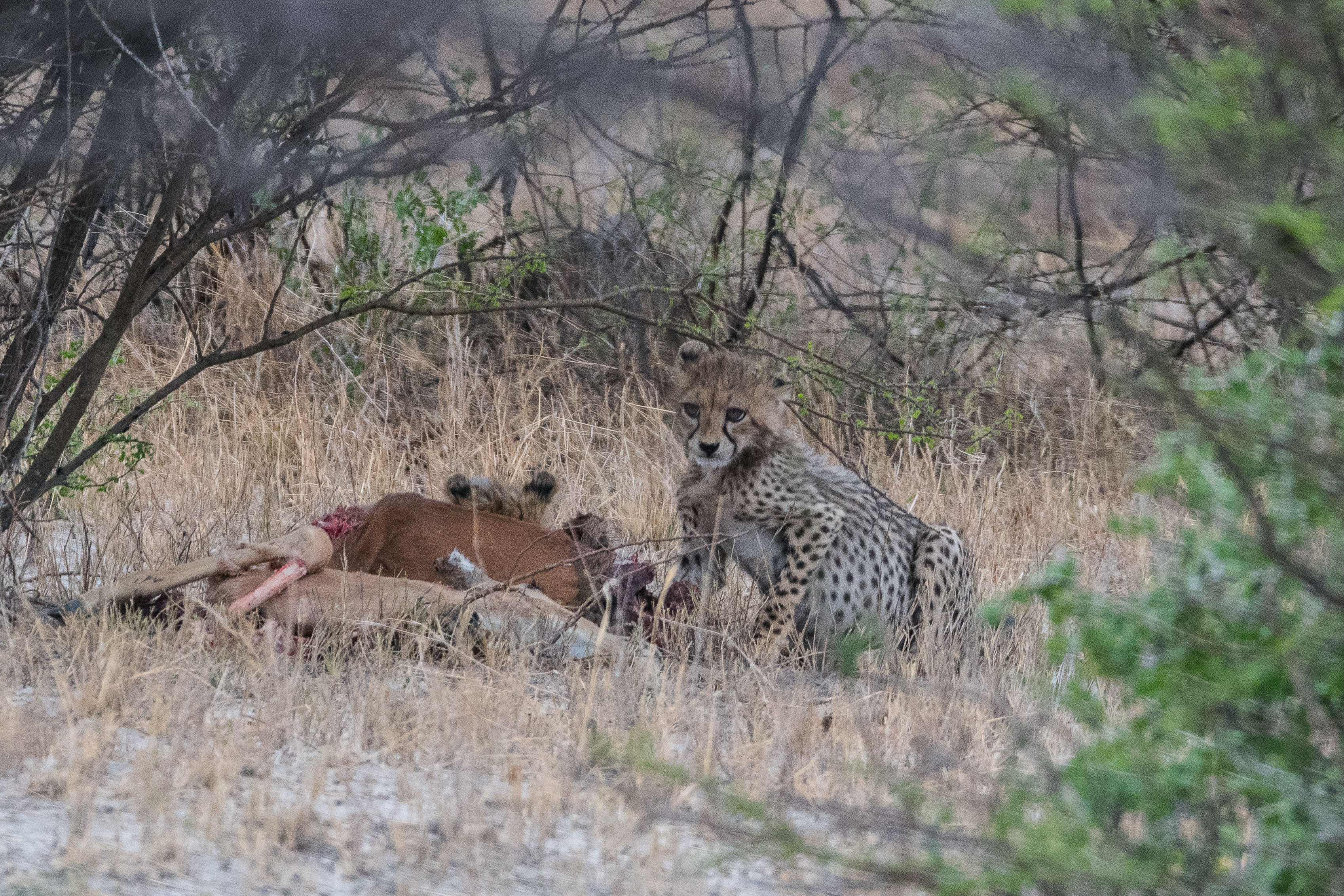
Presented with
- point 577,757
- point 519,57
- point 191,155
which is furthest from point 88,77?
point 577,757

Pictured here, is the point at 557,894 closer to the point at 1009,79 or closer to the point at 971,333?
the point at 1009,79

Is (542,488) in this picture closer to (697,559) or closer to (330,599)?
(697,559)

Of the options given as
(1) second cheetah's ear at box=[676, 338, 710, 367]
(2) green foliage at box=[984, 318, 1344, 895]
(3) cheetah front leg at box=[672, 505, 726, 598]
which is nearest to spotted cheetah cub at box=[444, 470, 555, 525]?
(3) cheetah front leg at box=[672, 505, 726, 598]

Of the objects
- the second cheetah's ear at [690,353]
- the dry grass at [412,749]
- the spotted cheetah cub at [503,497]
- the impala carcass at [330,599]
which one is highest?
the second cheetah's ear at [690,353]

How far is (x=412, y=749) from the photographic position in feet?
9.64

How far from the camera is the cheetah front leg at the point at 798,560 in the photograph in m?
4.24

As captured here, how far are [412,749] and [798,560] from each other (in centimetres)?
171

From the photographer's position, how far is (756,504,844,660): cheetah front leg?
13.9ft

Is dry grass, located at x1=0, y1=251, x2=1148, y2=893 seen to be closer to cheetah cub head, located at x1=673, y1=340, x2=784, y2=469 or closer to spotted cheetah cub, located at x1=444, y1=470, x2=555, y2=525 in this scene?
cheetah cub head, located at x1=673, y1=340, x2=784, y2=469

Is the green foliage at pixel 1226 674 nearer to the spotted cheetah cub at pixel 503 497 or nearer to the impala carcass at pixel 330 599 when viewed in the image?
the impala carcass at pixel 330 599

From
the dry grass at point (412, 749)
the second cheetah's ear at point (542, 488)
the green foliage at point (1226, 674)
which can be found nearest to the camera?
the green foliage at point (1226, 674)

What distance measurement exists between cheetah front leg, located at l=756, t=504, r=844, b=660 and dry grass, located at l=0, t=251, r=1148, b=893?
0.21 metres

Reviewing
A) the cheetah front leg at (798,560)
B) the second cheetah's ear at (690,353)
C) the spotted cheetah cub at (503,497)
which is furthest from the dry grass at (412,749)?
the second cheetah's ear at (690,353)

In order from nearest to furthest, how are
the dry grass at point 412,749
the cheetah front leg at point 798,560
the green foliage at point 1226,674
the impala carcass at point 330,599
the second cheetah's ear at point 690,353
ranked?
1. the green foliage at point 1226,674
2. the dry grass at point 412,749
3. the impala carcass at point 330,599
4. the cheetah front leg at point 798,560
5. the second cheetah's ear at point 690,353
